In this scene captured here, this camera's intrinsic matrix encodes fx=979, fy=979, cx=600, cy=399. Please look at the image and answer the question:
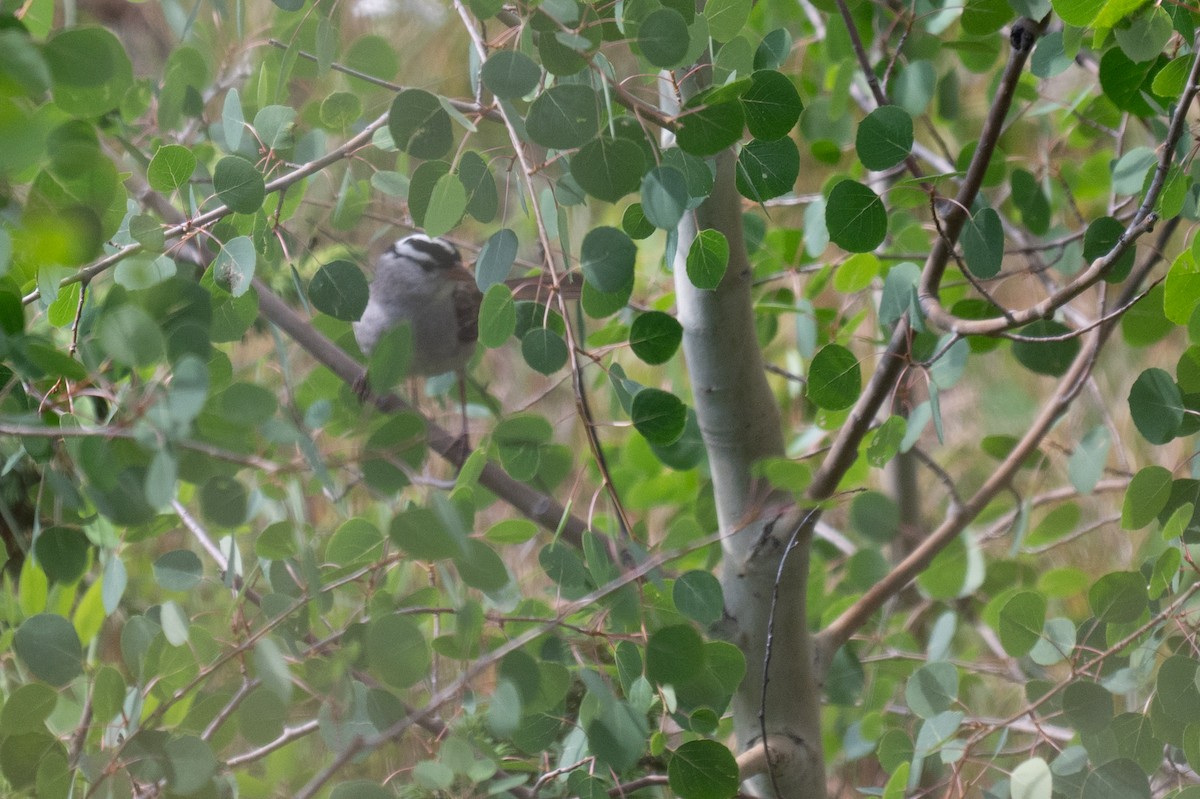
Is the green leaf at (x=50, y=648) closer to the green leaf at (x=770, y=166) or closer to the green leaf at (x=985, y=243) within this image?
the green leaf at (x=770, y=166)

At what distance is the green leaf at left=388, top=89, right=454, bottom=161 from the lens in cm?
57

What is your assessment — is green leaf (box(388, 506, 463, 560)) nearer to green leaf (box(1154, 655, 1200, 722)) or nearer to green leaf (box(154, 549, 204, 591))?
green leaf (box(154, 549, 204, 591))

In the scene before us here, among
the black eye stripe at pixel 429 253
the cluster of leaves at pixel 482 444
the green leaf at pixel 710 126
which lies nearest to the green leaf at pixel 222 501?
the cluster of leaves at pixel 482 444

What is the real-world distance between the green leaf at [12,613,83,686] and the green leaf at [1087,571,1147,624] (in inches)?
25.8

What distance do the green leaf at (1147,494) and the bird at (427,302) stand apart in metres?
0.86

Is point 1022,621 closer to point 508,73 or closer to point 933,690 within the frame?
point 933,690

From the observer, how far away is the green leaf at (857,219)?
69 centimetres

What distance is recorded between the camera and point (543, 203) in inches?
31.0

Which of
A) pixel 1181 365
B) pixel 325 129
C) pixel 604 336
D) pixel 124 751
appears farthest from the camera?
pixel 604 336

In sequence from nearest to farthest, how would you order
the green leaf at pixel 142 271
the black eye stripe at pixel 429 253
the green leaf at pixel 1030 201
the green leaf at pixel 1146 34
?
the green leaf at pixel 142 271 → the green leaf at pixel 1146 34 → the green leaf at pixel 1030 201 → the black eye stripe at pixel 429 253

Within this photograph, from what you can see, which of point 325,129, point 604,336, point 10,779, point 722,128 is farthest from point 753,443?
point 10,779

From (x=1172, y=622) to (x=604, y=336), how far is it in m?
0.55

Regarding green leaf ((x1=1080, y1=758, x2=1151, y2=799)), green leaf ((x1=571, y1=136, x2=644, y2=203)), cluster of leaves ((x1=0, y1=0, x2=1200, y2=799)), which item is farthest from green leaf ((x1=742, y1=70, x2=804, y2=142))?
green leaf ((x1=1080, y1=758, x2=1151, y2=799))

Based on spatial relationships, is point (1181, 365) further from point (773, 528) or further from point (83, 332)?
point (83, 332)
